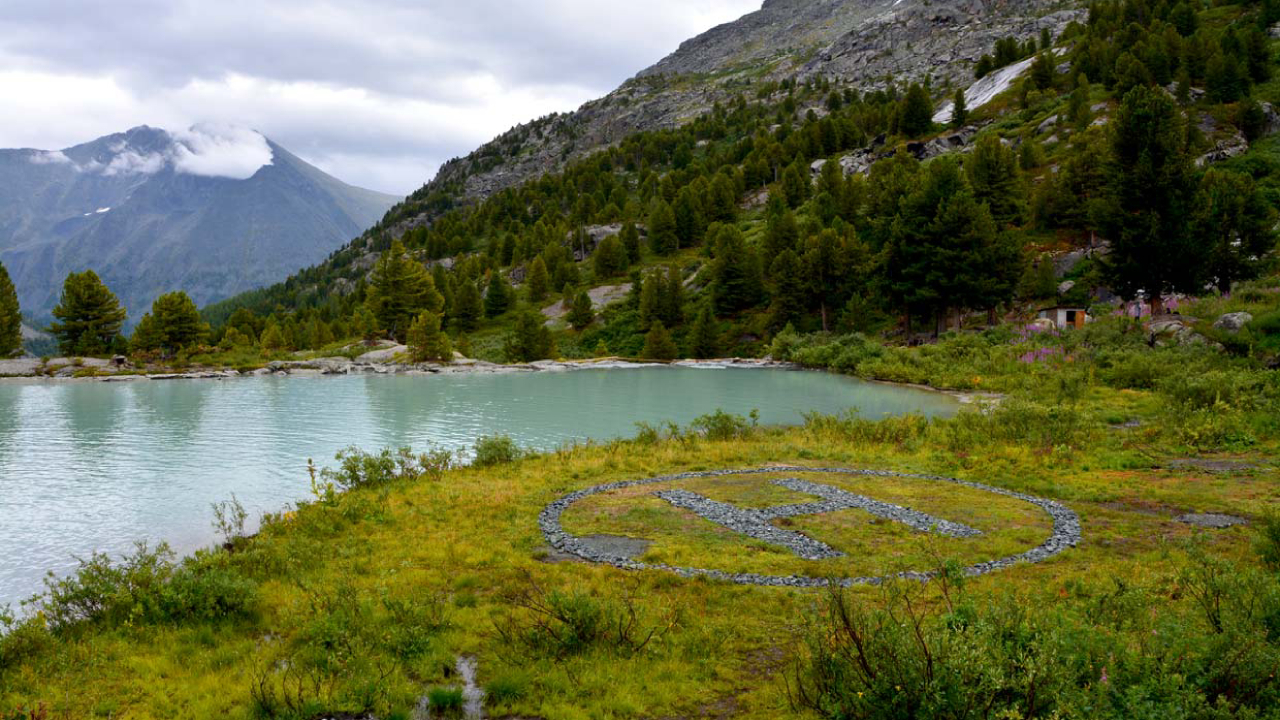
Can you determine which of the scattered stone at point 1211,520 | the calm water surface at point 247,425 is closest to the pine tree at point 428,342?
the calm water surface at point 247,425

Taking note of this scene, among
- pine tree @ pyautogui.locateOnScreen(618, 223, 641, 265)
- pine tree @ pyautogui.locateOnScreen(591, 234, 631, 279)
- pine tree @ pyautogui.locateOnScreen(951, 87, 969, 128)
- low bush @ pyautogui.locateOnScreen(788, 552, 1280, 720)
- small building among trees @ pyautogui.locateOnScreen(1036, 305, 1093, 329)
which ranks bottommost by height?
low bush @ pyautogui.locateOnScreen(788, 552, 1280, 720)

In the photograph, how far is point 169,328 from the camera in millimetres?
72312

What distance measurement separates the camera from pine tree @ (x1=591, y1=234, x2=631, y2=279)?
105562 millimetres

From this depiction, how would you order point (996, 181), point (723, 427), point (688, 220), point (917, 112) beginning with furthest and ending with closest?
point (917, 112) → point (688, 220) → point (996, 181) → point (723, 427)

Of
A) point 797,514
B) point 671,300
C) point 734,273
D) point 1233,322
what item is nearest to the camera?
point 797,514

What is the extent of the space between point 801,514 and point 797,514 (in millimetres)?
85

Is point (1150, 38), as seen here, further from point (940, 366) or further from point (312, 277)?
point (312, 277)

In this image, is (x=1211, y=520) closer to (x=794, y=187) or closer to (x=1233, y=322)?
(x=1233, y=322)

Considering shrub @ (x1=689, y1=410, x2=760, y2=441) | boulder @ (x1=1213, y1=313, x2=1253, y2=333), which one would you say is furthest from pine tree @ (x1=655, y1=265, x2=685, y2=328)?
shrub @ (x1=689, y1=410, x2=760, y2=441)

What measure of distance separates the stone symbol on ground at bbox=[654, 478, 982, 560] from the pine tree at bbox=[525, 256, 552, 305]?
88442 mm

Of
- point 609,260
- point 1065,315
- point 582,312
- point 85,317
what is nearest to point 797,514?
point 1065,315

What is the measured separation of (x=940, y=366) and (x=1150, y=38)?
3202 inches

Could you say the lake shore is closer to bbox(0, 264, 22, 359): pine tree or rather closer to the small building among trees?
bbox(0, 264, 22, 359): pine tree

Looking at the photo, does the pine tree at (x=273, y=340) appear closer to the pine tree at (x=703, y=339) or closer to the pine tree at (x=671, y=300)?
the pine tree at (x=671, y=300)
